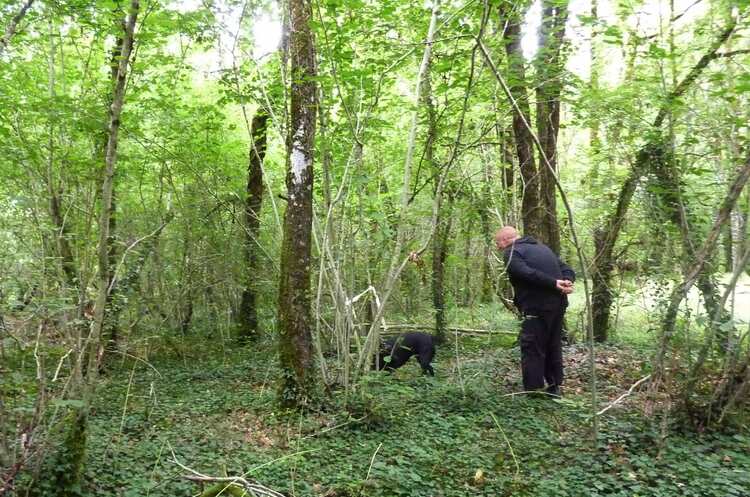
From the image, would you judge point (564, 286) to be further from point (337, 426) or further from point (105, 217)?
point (105, 217)

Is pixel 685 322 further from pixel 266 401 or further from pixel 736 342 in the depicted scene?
pixel 266 401

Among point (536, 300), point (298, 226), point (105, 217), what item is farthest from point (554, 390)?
point (105, 217)

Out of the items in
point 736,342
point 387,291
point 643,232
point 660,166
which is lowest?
point 736,342

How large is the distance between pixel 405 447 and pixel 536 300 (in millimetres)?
2227

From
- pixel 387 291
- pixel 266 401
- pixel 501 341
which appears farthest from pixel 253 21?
pixel 501 341

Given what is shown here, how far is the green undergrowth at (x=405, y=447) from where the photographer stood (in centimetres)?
372

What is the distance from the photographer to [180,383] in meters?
7.27

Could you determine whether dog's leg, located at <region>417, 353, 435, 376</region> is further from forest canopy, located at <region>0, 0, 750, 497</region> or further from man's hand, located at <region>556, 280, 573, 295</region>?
man's hand, located at <region>556, 280, 573, 295</region>

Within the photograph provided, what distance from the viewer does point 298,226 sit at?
5.30 meters

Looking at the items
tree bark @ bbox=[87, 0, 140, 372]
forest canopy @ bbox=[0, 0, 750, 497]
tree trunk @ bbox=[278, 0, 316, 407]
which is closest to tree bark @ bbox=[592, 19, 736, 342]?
forest canopy @ bbox=[0, 0, 750, 497]

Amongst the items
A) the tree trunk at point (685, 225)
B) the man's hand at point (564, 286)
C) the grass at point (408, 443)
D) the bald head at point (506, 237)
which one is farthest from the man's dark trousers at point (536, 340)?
the tree trunk at point (685, 225)

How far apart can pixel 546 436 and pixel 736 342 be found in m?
1.75

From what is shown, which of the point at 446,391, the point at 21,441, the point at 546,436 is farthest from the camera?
the point at 446,391

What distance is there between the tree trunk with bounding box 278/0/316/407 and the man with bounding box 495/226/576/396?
2227 mm
